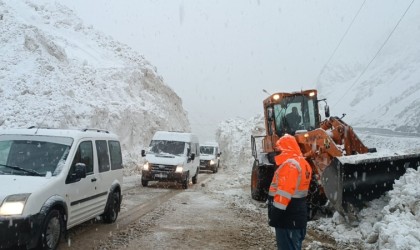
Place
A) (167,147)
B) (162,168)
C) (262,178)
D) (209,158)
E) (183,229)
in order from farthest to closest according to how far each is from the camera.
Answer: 1. (209,158)
2. (167,147)
3. (162,168)
4. (262,178)
5. (183,229)

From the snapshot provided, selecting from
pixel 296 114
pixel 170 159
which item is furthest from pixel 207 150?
pixel 296 114

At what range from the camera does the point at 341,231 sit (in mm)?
7945

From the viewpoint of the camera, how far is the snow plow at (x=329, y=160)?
8.12m

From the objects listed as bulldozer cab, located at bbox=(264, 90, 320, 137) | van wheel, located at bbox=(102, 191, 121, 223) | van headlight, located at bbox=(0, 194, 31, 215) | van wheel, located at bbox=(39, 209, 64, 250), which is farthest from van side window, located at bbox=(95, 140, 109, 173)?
bulldozer cab, located at bbox=(264, 90, 320, 137)

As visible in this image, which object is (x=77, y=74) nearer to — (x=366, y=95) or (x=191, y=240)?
(x=191, y=240)

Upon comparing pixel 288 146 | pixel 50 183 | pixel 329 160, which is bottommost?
pixel 50 183

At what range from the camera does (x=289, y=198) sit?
15.1 ft

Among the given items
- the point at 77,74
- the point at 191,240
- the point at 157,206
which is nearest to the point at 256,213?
the point at 157,206

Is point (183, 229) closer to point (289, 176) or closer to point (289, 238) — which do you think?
point (289, 238)

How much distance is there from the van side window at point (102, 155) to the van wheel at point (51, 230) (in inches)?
74.2

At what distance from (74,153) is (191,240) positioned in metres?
2.54

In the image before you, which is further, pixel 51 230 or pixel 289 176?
pixel 51 230

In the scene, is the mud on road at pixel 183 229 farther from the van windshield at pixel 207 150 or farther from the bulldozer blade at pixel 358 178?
the van windshield at pixel 207 150

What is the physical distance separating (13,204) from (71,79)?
82.5 feet
